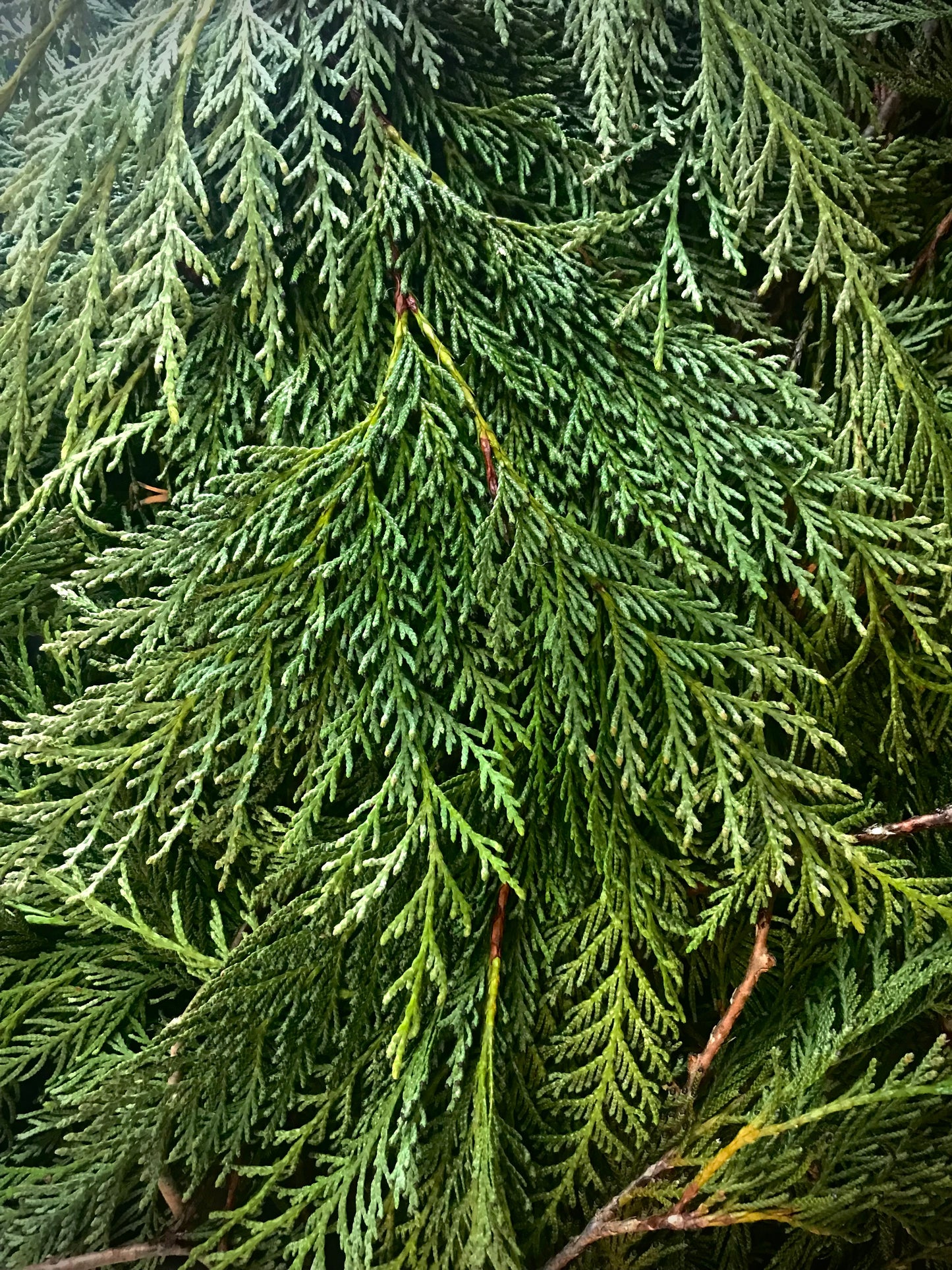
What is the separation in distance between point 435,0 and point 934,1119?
6.41 feet

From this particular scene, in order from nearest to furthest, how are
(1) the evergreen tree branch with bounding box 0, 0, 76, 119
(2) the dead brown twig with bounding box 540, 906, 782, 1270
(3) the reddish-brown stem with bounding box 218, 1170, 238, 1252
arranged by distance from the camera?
(2) the dead brown twig with bounding box 540, 906, 782, 1270, (1) the evergreen tree branch with bounding box 0, 0, 76, 119, (3) the reddish-brown stem with bounding box 218, 1170, 238, 1252

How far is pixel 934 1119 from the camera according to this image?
129 cm

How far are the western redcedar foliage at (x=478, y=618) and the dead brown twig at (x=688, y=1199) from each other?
0.03 meters

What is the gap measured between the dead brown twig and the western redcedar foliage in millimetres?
31

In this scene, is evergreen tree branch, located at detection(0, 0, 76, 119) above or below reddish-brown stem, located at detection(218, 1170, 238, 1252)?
above

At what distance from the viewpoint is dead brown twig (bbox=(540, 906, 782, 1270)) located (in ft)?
3.78

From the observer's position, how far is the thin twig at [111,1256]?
1.29m

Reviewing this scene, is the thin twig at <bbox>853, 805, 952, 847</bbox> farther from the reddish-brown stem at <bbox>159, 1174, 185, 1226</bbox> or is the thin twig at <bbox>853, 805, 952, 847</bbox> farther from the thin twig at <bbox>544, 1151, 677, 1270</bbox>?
the reddish-brown stem at <bbox>159, 1174, 185, 1226</bbox>

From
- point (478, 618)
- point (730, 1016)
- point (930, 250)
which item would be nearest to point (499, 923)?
point (730, 1016)

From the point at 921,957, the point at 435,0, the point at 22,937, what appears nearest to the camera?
the point at 921,957

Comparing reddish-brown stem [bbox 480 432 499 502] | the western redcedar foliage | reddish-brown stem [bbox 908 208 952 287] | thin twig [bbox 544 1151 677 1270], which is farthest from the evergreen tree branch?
thin twig [bbox 544 1151 677 1270]

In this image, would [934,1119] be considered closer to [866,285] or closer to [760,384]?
[760,384]

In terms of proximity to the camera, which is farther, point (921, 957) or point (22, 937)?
point (22, 937)

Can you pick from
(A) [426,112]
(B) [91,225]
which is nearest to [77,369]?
(B) [91,225]
